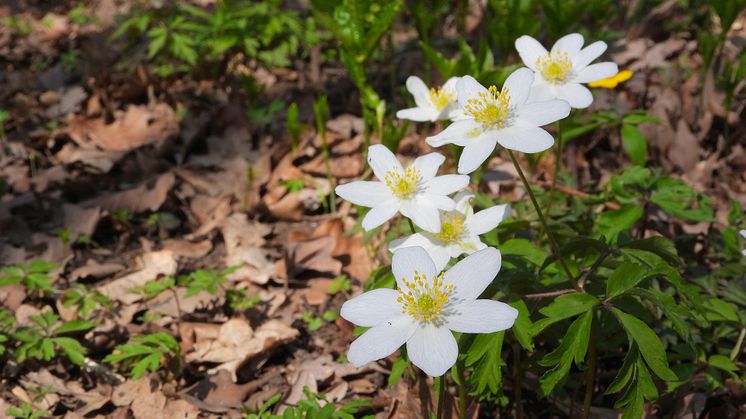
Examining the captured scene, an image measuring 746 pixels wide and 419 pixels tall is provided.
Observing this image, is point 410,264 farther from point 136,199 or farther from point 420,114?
point 136,199

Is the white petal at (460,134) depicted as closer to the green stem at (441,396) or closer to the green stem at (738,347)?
the green stem at (441,396)

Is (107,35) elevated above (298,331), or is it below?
above

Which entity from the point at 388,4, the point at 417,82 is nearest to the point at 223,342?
the point at 417,82

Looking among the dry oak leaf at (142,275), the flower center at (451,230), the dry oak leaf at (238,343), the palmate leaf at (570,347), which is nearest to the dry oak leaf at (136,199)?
the dry oak leaf at (142,275)

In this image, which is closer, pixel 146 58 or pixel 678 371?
pixel 678 371

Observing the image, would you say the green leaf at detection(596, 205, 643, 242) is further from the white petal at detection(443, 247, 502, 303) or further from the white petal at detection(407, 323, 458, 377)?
the white petal at detection(407, 323, 458, 377)

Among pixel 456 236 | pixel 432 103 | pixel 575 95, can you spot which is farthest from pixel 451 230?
pixel 432 103

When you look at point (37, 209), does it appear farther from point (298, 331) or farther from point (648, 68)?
point (648, 68)
